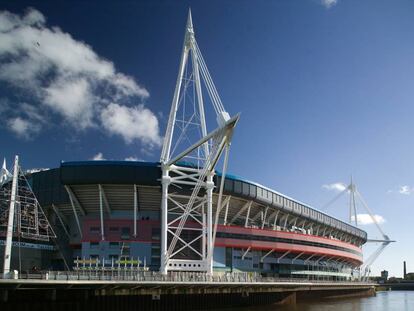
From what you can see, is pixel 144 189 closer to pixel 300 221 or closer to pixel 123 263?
pixel 123 263

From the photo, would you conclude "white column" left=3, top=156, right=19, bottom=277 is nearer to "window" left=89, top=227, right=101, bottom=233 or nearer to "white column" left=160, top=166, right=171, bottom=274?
"white column" left=160, top=166, right=171, bottom=274

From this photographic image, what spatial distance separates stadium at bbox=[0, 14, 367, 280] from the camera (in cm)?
6381

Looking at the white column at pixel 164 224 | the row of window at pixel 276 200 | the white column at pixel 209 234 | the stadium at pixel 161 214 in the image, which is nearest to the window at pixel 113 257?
the stadium at pixel 161 214

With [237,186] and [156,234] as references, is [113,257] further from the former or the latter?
[237,186]

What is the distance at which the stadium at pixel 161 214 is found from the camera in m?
63.8

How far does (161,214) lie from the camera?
70750mm

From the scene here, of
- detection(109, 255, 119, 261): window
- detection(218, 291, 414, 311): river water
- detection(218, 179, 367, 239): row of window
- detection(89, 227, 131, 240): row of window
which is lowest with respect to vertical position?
detection(218, 291, 414, 311): river water

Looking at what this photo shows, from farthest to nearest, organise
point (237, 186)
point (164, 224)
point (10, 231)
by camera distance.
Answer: point (237, 186) → point (164, 224) → point (10, 231)

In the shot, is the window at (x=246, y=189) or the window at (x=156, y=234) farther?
the window at (x=246, y=189)

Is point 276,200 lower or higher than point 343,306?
higher

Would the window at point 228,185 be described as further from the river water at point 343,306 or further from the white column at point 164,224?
the river water at point 343,306

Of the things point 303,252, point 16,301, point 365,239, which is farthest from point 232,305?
A: point 365,239

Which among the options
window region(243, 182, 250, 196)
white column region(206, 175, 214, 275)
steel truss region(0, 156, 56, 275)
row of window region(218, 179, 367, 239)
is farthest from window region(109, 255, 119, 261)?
window region(243, 182, 250, 196)

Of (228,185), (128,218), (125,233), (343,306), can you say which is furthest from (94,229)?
(343,306)
